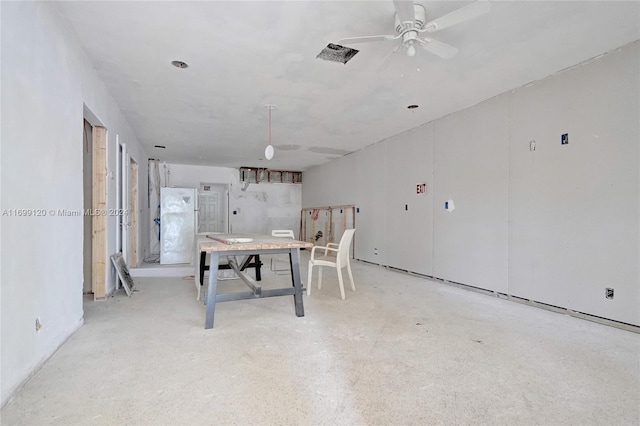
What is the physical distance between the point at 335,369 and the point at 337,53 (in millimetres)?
2705

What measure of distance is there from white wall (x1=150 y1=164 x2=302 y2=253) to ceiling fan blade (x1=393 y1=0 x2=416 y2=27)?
310 inches

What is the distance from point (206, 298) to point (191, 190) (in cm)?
455

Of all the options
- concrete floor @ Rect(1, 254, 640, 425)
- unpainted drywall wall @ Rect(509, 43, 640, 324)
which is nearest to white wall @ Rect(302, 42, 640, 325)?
unpainted drywall wall @ Rect(509, 43, 640, 324)

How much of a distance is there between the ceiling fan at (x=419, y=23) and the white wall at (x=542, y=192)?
1.75m

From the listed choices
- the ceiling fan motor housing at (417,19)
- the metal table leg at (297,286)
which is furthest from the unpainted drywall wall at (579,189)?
the metal table leg at (297,286)

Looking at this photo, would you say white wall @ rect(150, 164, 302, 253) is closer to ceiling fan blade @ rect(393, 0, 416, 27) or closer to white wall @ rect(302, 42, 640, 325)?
white wall @ rect(302, 42, 640, 325)

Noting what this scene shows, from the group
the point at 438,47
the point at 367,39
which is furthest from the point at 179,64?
the point at 438,47

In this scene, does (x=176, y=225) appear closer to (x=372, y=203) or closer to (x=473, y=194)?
(x=372, y=203)

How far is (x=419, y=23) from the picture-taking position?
2.32 meters

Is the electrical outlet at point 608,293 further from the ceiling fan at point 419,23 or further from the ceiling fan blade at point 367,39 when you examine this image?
the ceiling fan blade at point 367,39

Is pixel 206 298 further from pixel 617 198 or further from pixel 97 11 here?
pixel 617 198

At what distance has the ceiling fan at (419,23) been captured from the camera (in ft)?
6.66

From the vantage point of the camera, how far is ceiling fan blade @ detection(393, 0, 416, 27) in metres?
A: 2.00

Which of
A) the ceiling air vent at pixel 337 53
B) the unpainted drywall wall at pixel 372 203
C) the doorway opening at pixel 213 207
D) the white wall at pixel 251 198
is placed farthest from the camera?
the doorway opening at pixel 213 207
